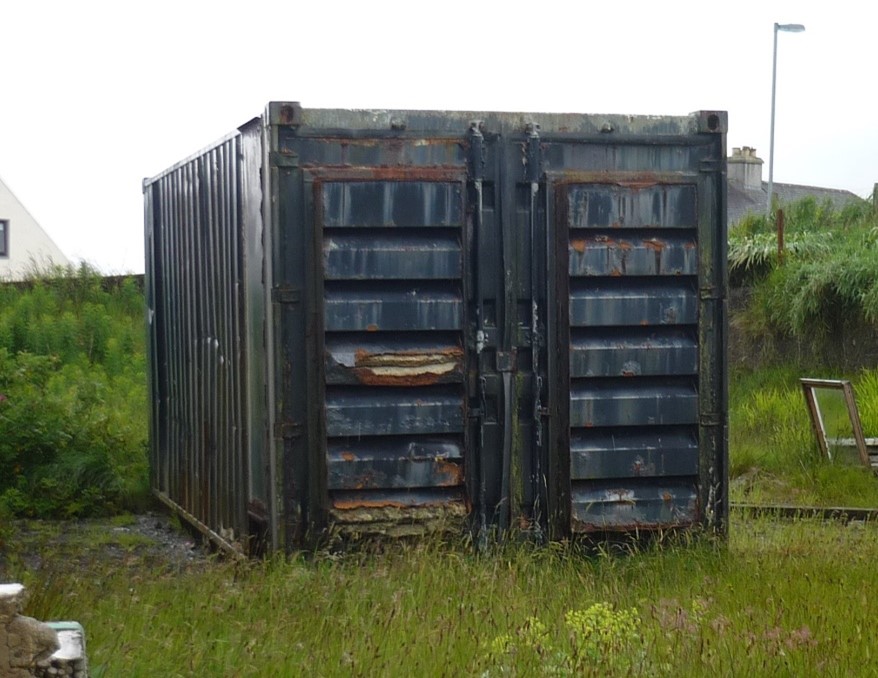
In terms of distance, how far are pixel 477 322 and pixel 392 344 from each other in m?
0.54

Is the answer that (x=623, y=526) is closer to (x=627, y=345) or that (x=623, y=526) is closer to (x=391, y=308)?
(x=627, y=345)

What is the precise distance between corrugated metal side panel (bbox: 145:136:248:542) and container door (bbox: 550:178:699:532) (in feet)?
6.90

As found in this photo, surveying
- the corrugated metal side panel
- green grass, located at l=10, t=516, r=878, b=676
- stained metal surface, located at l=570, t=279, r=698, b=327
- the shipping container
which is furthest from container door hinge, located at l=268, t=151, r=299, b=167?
green grass, located at l=10, t=516, r=878, b=676

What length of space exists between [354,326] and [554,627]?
2373 millimetres

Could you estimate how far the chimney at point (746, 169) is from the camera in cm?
4553

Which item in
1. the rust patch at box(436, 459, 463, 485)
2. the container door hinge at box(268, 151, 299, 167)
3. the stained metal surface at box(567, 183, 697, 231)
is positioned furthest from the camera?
the stained metal surface at box(567, 183, 697, 231)

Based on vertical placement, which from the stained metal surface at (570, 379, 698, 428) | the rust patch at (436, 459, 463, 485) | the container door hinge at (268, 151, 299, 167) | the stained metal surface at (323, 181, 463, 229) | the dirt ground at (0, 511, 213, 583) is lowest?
the dirt ground at (0, 511, 213, 583)

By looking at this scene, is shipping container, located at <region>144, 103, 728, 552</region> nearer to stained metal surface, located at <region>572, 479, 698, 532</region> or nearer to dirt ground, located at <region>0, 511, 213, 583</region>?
stained metal surface, located at <region>572, 479, 698, 532</region>

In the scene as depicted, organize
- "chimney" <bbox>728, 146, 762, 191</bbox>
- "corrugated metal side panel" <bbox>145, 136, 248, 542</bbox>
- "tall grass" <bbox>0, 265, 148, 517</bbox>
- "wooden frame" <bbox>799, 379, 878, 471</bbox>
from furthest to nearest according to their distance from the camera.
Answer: "chimney" <bbox>728, 146, 762, 191</bbox>, "wooden frame" <bbox>799, 379, 878, 471</bbox>, "tall grass" <bbox>0, 265, 148, 517</bbox>, "corrugated metal side panel" <bbox>145, 136, 248, 542</bbox>

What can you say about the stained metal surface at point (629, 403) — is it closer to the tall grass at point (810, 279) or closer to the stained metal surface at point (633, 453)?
the stained metal surface at point (633, 453)

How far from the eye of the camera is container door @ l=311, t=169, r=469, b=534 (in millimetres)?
7898

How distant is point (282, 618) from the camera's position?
627 centimetres

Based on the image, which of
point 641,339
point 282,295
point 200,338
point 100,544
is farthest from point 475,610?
point 100,544

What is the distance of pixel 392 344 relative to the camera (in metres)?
8.02
